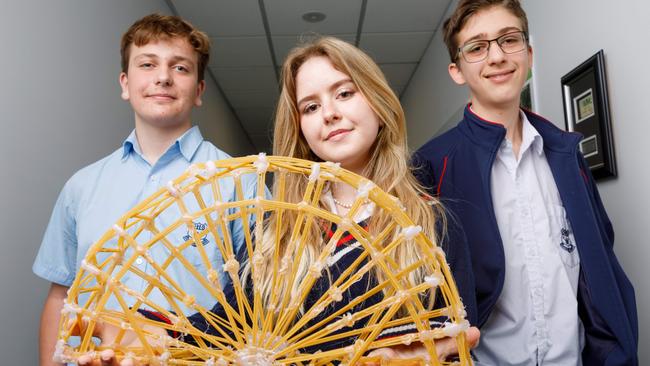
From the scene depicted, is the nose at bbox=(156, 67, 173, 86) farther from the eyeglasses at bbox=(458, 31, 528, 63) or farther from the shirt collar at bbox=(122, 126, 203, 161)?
the eyeglasses at bbox=(458, 31, 528, 63)

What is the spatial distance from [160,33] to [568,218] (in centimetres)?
92

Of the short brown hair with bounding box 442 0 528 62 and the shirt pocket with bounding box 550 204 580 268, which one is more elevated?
the short brown hair with bounding box 442 0 528 62

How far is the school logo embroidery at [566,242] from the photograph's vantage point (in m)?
1.07

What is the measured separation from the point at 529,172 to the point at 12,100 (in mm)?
1281

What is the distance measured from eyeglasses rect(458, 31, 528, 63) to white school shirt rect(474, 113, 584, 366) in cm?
23

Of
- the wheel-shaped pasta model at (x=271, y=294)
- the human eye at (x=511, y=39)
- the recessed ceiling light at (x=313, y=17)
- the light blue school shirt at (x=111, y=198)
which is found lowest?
the wheel-shaped pasta model at (x=271, y=294)

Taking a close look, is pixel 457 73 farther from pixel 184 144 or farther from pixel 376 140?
pixel 184 144

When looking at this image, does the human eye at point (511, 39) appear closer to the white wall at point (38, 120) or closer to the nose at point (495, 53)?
the nose at point (495, 53)

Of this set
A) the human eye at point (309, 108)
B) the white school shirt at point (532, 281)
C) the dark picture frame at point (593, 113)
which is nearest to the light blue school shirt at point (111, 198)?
the human eye at point (309, 108)

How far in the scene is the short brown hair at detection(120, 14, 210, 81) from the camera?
3.95 ft

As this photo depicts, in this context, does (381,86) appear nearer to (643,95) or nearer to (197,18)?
(643,95)

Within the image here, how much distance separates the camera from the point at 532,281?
1038 mm

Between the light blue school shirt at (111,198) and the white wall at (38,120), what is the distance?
294 millimetres

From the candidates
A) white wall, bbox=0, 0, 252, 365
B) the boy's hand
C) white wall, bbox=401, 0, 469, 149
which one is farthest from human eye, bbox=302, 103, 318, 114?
white wall, bbox=401, 0, 469, 149
